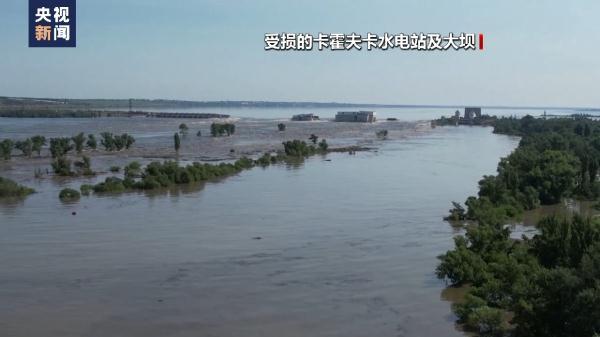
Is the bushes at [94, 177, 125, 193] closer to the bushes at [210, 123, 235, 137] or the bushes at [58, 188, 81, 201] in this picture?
the bushes at [58, 188, 81, 201]

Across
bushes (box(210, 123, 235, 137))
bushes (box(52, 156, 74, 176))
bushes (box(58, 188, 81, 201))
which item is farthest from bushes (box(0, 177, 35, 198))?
bushes (box(210, 123, 235, 137))

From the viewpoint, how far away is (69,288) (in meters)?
11.4

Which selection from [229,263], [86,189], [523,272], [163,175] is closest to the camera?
[523,272]

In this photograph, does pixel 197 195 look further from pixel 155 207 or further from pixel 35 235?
pixel 35 235

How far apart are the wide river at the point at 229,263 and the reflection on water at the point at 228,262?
→ 31mm

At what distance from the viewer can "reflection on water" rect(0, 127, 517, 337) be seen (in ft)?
32.5

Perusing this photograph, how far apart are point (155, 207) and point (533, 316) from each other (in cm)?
1308

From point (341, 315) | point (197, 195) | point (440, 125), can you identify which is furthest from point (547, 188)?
point (440, 125)

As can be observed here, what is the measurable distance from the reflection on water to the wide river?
31 millimetres

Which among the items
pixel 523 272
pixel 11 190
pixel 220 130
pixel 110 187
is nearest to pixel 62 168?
pixel 110 187

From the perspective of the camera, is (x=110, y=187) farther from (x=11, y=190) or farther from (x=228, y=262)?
(x=228, y=262)

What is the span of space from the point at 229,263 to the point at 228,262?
0.25ft

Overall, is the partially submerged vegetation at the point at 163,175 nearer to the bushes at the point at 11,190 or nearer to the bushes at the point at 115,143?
the bushes at the point at 11,190

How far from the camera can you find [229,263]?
12961mm
